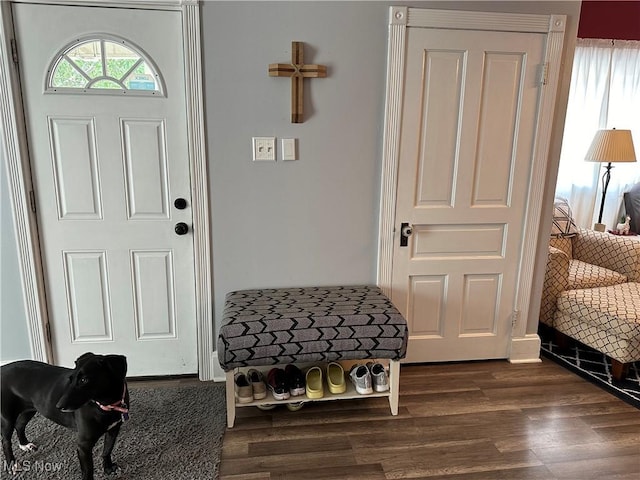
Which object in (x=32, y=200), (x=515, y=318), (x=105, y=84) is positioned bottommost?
(x=515, y=318)

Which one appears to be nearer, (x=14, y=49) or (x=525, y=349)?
(x=14, y=49)

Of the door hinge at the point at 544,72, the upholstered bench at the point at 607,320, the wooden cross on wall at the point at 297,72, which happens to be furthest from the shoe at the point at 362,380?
the door hinge at the point at 544,72

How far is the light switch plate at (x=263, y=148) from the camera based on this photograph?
224 cm

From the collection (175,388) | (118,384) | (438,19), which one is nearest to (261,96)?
(438,19)

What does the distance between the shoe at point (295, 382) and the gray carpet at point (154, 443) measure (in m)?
0.36

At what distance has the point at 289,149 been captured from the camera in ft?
7.43

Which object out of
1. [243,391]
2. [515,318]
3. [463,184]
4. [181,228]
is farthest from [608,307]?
[181,228]

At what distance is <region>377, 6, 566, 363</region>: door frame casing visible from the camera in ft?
7.27

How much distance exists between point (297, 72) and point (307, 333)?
127 centimetres

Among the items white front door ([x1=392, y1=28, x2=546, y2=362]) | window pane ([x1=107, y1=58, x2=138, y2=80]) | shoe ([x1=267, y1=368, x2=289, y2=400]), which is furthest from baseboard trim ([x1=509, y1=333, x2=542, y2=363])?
window pane ([x1=107, y1=58, x2=138, y2=80])

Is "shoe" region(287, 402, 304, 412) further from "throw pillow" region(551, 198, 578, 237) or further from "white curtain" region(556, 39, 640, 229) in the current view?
"white curtain" region(556, 39, 640, 229)

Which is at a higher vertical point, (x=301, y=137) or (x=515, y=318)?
(x=301, y=137)

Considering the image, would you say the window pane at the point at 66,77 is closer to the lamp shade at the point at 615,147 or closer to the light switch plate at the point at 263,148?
the light switch plate at the point at 263,148

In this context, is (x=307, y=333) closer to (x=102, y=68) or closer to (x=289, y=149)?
(x=289, y=149)
